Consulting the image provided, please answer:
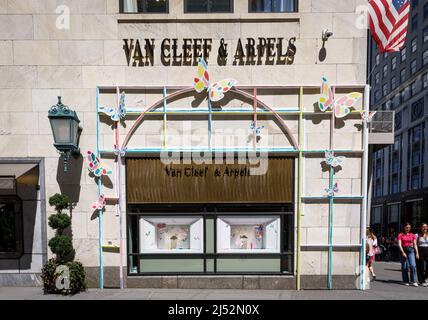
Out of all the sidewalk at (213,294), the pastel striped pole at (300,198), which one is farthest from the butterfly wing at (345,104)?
the sidewalk at (213,294)

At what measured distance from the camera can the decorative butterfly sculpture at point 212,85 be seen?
642cm

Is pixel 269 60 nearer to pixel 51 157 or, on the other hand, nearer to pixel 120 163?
pixel 120 163

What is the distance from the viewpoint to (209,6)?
264 inches

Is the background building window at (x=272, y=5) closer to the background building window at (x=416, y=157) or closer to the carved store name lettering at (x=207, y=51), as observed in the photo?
the carved store name lettering at (x=207, y=51)


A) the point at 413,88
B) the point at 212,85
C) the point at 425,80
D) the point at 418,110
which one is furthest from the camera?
the point at 413,88

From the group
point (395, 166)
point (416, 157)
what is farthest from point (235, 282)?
point (395, 166)

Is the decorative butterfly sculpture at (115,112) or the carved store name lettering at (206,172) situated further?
the carved store name lettering at (206,172)

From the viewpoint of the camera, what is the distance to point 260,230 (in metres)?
6.91

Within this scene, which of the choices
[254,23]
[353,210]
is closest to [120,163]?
[254,23]

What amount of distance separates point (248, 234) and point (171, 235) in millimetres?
2049

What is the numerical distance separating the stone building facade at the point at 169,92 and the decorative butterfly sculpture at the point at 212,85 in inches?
11.1

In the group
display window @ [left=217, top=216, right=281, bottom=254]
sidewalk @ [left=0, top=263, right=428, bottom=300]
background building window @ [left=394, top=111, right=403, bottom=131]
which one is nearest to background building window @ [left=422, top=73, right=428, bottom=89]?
background building window @ [left=394, top=111, right=403, bottom=131]

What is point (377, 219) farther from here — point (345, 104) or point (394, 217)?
point (345, 104)

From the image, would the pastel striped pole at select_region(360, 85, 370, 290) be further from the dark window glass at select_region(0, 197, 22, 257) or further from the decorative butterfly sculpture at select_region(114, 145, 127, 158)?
the dark window glass at select_region(0, 197, 22, 257)
